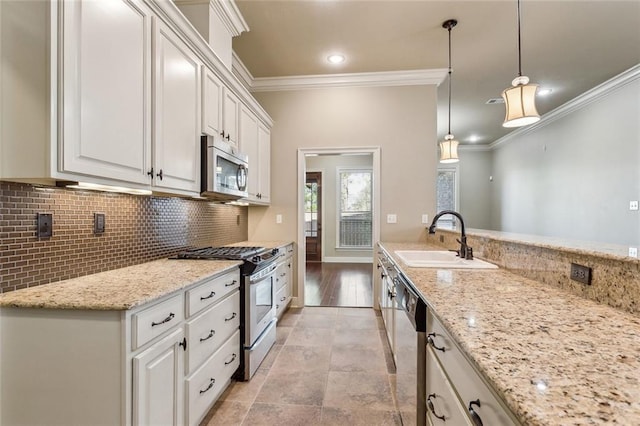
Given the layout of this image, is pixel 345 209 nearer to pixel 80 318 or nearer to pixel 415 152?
pixel 415 152

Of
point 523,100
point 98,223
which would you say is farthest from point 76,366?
point 523,100

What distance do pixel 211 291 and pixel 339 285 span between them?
3.51 m

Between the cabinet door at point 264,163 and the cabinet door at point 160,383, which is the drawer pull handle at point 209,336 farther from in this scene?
the cabinet door at point 264,163

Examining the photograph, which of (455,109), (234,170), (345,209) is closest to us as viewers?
(234,170)

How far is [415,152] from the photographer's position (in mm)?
3793

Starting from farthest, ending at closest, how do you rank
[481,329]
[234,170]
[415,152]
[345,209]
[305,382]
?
[345,209] → [415,152] → [234,170] → [305,382] → [481,329]

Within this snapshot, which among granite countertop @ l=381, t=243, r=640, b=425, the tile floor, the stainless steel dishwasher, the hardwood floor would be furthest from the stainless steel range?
the hardwood floor

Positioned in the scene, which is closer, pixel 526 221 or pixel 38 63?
pixel 38 63

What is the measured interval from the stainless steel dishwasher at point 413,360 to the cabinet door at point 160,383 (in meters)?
Answer: 1.09

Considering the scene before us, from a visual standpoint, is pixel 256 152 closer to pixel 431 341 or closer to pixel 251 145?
pixel 251 145

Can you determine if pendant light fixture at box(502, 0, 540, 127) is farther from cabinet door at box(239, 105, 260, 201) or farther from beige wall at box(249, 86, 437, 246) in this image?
cabinet door at box(239, 105, 260, 201)

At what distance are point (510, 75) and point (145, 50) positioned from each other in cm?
413

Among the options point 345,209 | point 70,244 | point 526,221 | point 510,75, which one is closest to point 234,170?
point 70,244

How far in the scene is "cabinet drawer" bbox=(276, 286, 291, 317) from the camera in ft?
10.2
